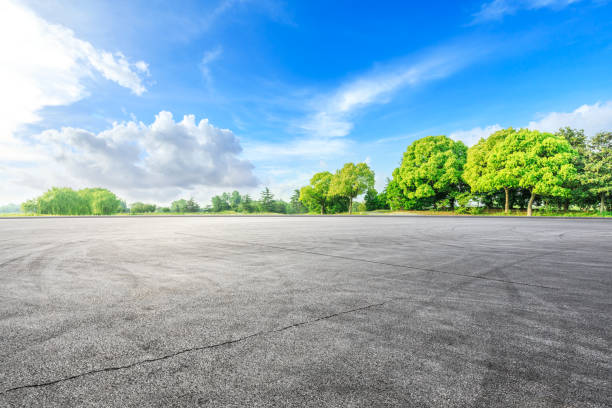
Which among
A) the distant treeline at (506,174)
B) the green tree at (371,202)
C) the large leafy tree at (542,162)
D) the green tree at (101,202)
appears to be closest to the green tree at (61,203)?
the green tree at (101,202)

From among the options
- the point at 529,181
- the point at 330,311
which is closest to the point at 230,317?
the point at 330,311

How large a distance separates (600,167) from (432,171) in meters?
18.9

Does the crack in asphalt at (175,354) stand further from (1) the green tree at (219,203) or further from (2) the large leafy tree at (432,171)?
(1) the green tree at (219,203)

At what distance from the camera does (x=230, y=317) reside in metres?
2.87

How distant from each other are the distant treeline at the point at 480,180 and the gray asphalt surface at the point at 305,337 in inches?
1455

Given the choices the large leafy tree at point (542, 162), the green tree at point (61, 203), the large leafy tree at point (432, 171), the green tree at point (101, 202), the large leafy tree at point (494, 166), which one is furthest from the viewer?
the green tree at point (101, 202)

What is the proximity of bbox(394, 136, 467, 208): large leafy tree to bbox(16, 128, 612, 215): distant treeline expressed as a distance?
0.14 meters

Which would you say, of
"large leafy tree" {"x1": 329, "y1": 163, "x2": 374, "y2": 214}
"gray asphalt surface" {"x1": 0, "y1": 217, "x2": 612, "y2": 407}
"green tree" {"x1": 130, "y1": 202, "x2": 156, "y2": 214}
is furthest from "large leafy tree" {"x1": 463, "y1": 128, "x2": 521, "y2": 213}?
"green tree" {"x1": 130, "y1": 202, "x2": 156, "y2": 214}

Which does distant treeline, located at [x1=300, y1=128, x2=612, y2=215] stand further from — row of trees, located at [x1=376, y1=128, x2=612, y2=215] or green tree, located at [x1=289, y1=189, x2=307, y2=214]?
green tree, located at [x1=289, y1=189, x2=307, y2=214]

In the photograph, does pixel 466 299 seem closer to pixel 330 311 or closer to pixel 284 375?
pixel 330 311

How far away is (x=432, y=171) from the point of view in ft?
141

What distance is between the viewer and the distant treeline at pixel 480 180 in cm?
3362

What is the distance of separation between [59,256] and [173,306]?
17.2 feet

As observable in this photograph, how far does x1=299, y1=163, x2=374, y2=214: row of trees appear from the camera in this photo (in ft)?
166
